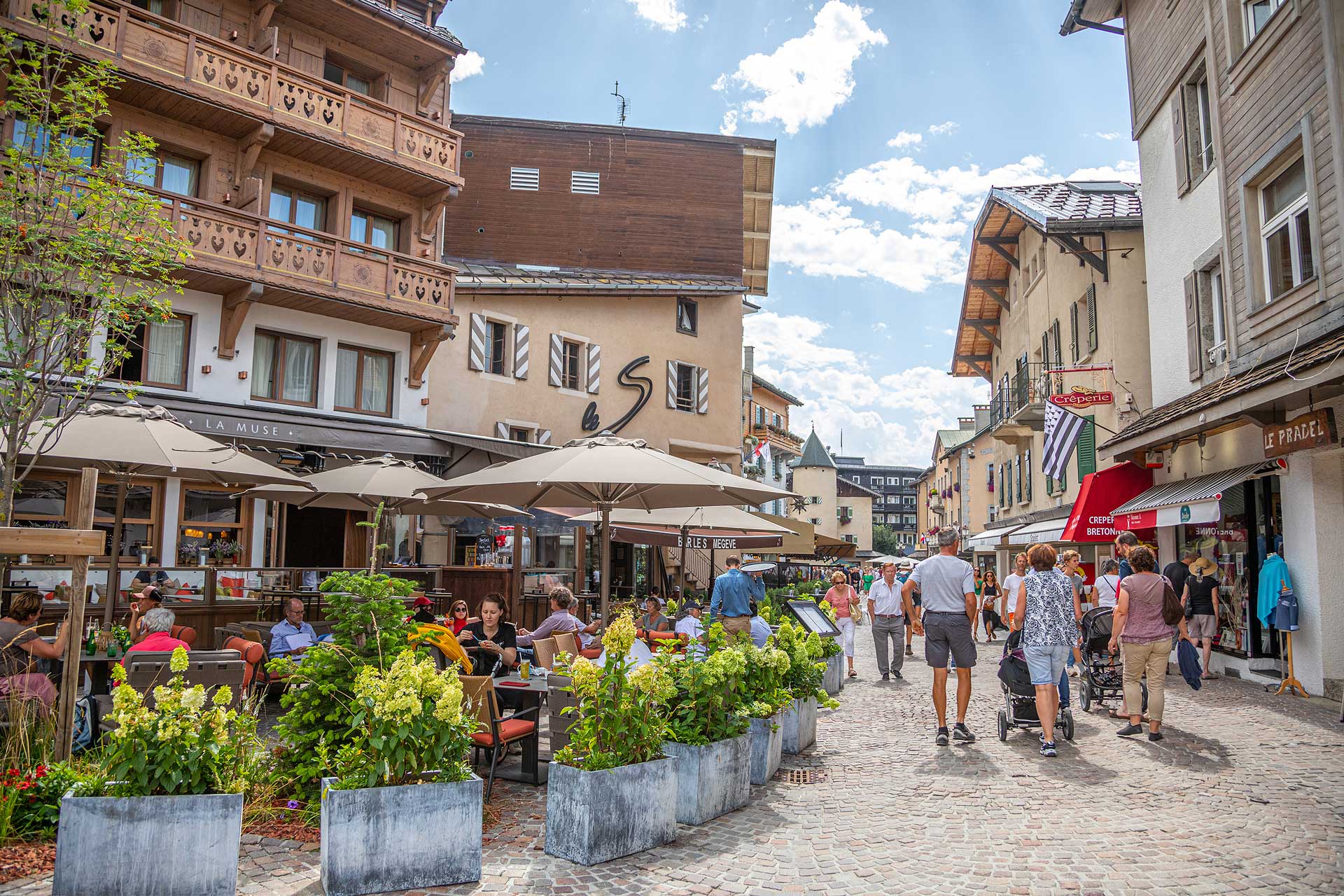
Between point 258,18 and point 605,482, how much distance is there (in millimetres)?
13847

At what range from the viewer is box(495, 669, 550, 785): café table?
7.06 meters

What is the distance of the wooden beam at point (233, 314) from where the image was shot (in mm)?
16625

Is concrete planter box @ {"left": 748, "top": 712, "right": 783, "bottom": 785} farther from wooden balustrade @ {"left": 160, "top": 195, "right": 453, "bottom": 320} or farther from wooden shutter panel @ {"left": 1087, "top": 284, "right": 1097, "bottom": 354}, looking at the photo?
wooden shutter panel @ {"left": 1087, "top": 284, "right": 1097, "bottom": 354}

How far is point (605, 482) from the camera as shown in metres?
9.17

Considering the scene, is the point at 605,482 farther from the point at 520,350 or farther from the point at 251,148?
the point at 520,350

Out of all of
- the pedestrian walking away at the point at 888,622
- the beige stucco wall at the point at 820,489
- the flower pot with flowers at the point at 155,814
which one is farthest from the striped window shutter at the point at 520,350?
the beige stucco wall at the point at 820,489

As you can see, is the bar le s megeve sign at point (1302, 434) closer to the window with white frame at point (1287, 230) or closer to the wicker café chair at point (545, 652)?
the window with white frame at point (1287, 230)

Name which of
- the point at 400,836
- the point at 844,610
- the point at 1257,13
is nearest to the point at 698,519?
the point at 844,610

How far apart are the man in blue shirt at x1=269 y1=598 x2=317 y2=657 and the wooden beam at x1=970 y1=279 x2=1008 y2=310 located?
26.7 metres

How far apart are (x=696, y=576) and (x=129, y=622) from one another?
888 inches

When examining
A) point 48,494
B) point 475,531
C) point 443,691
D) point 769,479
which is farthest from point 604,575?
point 769,479

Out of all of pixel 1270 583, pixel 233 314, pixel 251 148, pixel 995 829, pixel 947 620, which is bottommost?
pixel 995 829

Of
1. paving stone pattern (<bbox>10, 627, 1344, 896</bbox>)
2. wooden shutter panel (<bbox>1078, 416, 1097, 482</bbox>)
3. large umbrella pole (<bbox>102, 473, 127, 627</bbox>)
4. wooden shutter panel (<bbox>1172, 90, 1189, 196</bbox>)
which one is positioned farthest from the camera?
wooden shutter panel (<bbox>1078, 416, 1097, 482</bbox>)

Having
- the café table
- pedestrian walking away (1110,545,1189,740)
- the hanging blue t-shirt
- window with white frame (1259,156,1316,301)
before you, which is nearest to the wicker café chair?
the café table
